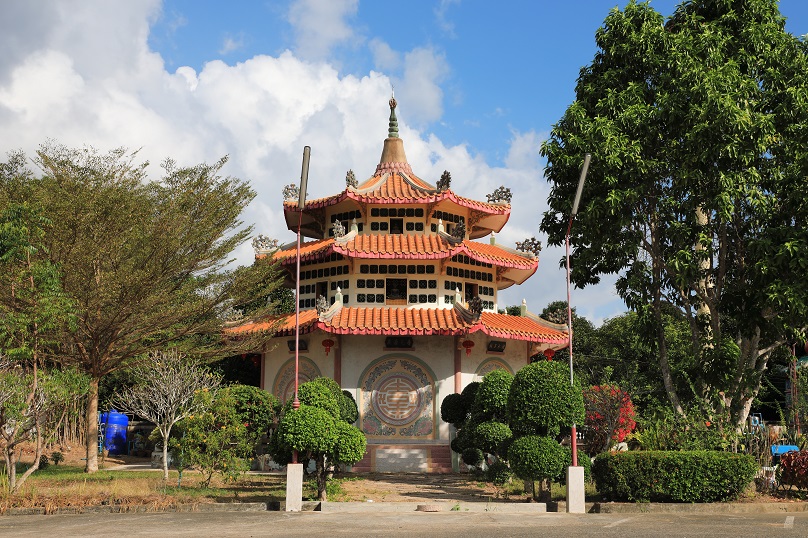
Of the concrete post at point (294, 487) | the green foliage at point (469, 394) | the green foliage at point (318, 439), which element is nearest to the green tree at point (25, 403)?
the green foliage at point (318, 439)

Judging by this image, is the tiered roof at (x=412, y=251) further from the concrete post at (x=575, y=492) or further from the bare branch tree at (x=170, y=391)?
the concrete post at (x=575, y=492)

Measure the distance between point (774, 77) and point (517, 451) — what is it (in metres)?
13.3

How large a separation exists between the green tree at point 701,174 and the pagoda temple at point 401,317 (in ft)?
21.4

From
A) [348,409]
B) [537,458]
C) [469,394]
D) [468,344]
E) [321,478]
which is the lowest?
[321,478]

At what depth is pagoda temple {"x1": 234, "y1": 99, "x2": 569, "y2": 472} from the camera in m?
29.4

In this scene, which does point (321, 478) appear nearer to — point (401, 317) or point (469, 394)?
point (469, 394)

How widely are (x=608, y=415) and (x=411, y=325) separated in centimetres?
801

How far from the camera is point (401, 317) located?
29.8 meters

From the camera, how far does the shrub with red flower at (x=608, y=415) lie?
24578mm

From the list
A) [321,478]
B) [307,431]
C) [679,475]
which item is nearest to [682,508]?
[679,475]

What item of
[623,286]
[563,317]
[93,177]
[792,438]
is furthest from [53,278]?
[792,438]

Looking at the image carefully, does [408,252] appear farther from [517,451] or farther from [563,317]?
[517,451]

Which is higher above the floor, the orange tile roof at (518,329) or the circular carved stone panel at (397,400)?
the orange tile roof at (518,329)

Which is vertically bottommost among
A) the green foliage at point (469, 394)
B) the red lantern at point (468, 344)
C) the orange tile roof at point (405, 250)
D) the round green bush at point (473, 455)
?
the round green bush at point (473, 455)
